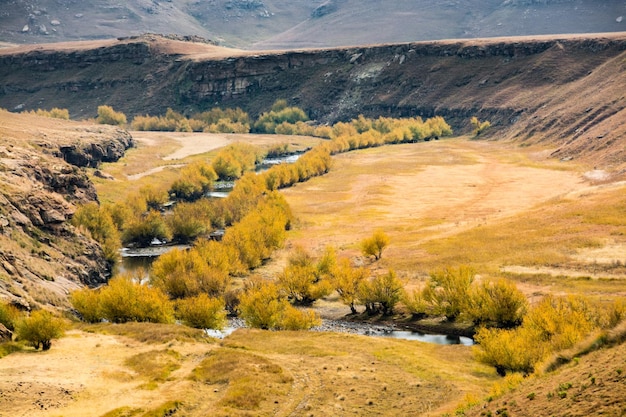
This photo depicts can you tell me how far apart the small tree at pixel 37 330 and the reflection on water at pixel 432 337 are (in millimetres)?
35338

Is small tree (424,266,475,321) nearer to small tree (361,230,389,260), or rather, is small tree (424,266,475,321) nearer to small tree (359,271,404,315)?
small tree (359,271,404,315)

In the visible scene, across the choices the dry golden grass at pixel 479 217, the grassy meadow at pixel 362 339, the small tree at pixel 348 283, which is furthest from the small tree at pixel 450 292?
the small tree at pixel 348 283

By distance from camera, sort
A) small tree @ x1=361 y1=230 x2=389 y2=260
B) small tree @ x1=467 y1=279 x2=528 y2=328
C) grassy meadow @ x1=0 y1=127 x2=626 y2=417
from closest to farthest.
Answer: grassy meadow @ x1=0 y1=127 x2=626 y2=417 < small tree @ x1=467 y1=279 x2=528 y2=328 < small tree @ x1=361 y1=230 x2=389 y2=260

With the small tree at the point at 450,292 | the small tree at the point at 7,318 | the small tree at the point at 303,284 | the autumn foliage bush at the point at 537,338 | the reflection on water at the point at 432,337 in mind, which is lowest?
the reflection on water at the point at 432,337

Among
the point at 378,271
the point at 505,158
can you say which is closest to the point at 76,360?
the point at 378,271

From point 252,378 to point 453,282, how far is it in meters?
32.5

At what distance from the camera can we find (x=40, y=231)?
99625 millimetres

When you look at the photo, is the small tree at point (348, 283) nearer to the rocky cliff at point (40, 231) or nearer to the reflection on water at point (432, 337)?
the reflection on water at point (432, 337)

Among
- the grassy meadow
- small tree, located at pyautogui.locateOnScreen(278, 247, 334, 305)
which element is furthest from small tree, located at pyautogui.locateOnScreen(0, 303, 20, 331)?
small tree, located at pyautogui.locateOnScreen(278, 247, 334, 305)

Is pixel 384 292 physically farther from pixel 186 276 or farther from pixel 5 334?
pixel 5 334

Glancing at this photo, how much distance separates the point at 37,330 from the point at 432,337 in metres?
41.0

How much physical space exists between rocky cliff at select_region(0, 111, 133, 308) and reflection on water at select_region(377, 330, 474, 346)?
3883 cm

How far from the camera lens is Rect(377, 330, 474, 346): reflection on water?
76.2m

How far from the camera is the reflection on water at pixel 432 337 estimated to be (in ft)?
250
